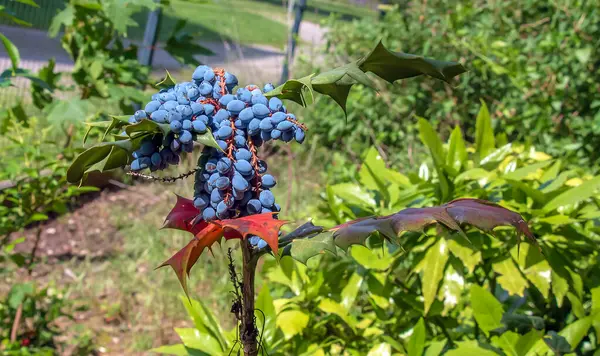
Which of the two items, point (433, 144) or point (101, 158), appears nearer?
point (101, 158)

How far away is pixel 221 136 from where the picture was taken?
2.82ft

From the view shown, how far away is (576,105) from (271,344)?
8.74 feet

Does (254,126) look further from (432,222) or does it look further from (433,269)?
(433,269)

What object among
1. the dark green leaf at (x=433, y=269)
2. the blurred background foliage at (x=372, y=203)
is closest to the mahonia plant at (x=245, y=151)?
the blurred background foliage at (x=372, y=203)

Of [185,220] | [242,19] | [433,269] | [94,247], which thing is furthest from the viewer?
[242,19]

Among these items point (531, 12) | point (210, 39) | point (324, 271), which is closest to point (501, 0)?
point (531, 12)

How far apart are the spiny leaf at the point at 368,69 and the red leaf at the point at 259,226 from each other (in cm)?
19

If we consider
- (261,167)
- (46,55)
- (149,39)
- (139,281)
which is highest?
(261,167)

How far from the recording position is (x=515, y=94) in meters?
3.72

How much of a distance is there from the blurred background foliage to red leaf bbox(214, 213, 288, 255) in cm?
26

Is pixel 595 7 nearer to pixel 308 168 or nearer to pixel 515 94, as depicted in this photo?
pixel 515 94

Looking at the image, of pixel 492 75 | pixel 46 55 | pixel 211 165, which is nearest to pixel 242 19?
pixel 46 55

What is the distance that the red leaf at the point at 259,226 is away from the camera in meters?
0.78

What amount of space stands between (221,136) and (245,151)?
4cm
